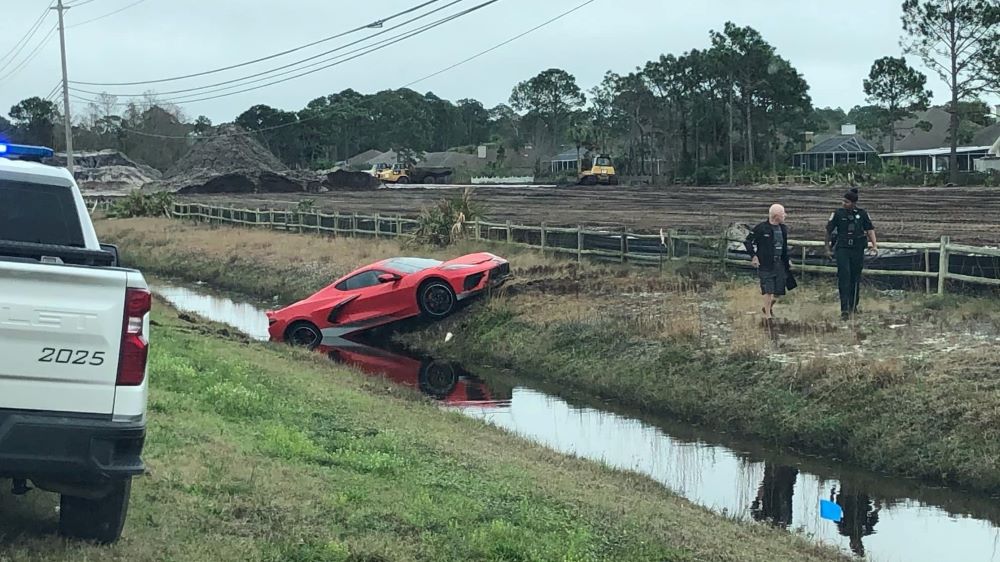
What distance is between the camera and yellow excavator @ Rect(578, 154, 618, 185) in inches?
3243

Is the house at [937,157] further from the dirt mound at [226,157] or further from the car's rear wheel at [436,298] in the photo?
the car's rear wheel at [436,298]

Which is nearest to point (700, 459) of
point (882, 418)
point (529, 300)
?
point (882, 418)

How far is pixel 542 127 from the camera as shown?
135 metres

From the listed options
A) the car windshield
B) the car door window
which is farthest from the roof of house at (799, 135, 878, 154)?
the car door window

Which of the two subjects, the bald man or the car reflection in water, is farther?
the car reflection in water

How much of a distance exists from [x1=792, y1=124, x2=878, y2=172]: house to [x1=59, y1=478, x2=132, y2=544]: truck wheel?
89.0 metres

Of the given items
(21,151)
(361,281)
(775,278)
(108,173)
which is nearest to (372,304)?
(361,281)

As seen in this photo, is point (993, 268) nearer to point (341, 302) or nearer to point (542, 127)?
point (341, 302)

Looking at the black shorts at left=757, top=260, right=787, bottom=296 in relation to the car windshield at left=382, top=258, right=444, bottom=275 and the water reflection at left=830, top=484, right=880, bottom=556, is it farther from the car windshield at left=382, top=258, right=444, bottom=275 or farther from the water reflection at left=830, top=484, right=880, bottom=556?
the car windshield at left=382, top=258, right=444, bottom=275

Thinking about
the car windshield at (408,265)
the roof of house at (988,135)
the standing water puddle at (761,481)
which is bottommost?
the standing water puddle at (761,481)

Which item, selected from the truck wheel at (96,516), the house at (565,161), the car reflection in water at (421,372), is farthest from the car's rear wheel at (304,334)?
the house at (565,161)

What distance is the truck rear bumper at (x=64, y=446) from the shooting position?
5.15 metres

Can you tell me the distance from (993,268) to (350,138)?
132174mm

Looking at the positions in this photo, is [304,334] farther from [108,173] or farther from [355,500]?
[108,173]
